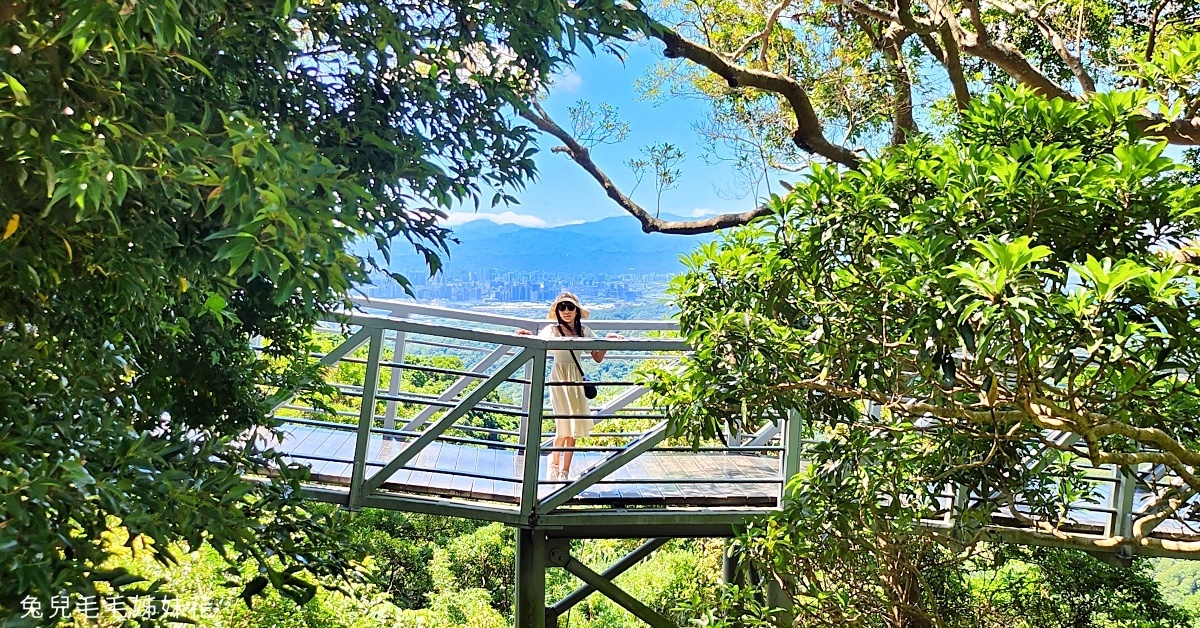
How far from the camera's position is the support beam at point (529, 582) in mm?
2885

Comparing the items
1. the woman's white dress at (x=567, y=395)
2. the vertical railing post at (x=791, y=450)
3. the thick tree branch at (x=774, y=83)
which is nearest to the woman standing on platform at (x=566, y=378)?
the woman's white dress at (x=567, y=395)

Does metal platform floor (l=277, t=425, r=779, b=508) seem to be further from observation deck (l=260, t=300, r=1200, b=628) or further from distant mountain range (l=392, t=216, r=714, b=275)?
distant mountain range (l=392, t=216, r=714, b=275)

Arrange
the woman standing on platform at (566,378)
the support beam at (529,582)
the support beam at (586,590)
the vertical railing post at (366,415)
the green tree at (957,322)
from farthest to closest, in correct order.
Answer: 1. the support beam at (586,590)
2. the woman standing on platform at (566,378)
3. the support beam at (529,582)
4. the vertical railing post at (366,415)
5. the green tree at (957,322)

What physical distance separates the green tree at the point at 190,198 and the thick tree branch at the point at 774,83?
2086mm

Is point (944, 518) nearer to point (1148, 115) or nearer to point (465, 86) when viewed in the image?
point (1148, 115)

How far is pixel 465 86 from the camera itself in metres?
1.30

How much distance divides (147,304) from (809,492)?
1.53m

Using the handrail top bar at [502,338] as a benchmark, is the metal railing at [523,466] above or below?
below

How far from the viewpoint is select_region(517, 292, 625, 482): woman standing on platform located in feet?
10.3

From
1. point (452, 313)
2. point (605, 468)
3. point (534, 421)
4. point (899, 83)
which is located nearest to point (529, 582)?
point (605, 468)

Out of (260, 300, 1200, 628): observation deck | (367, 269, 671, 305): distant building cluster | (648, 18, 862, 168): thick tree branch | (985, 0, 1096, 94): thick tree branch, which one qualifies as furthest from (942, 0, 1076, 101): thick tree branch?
(367, 269, 671, 305): distant building cluster

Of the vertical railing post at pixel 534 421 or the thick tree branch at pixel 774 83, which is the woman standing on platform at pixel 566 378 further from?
the thick tree branch at pixel 774 83

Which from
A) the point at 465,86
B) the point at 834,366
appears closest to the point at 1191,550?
the point at 834,366

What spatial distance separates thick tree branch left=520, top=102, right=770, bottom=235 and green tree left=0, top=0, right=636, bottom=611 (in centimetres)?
344
